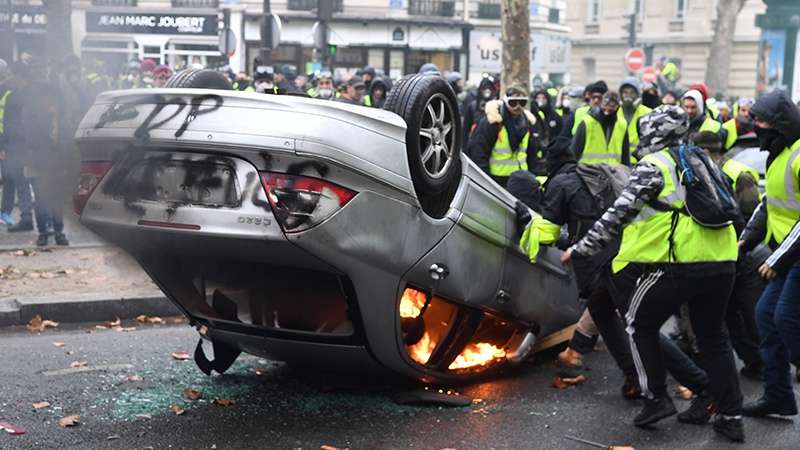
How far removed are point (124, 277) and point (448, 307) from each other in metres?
3.82

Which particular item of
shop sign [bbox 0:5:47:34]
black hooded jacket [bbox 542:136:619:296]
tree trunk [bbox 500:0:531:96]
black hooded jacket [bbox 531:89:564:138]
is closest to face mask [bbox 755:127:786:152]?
black hooded jacket [bbox 542:136:619:296]

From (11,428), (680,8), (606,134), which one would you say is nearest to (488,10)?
(680,8)

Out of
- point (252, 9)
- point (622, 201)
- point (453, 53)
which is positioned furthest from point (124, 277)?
point (453, 53)

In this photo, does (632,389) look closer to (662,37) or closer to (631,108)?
(631,108)

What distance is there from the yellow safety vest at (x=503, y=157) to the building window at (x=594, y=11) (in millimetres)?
47500

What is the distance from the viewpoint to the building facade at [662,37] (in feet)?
158

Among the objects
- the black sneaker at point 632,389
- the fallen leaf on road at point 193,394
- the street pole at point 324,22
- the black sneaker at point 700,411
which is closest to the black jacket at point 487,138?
the black sneaker at point 632,389

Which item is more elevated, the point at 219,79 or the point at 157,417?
the point at 219,79

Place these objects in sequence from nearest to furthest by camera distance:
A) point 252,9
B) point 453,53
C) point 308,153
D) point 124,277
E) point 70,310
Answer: point 308,153, point 70,310, point 124,277, point 252,9, point 453,53

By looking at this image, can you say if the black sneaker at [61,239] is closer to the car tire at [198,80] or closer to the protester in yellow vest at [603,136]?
the protester in yellow vest at [603,136]

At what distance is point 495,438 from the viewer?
5.16 meters

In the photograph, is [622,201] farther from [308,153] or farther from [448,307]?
[308,153]

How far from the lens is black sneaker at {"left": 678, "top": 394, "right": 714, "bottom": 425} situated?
18.2 feet

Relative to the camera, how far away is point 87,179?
4.83 meters
